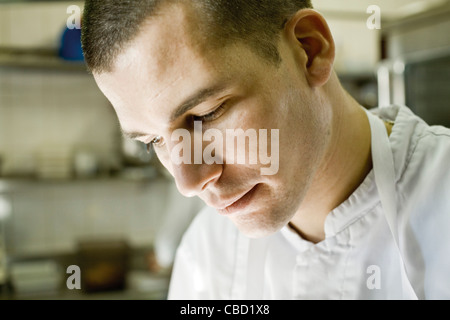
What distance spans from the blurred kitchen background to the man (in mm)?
1732

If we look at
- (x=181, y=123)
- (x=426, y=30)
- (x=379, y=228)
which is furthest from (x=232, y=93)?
(x=426, y=30)

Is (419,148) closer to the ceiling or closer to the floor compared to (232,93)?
closer to the floor

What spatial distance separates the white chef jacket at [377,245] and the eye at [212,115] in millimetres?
332

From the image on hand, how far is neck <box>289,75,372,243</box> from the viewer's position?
2.76ft

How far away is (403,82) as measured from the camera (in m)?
2.55

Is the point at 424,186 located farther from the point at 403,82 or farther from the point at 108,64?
the point at 403,82

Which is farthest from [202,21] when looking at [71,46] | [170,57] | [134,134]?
[71,46]

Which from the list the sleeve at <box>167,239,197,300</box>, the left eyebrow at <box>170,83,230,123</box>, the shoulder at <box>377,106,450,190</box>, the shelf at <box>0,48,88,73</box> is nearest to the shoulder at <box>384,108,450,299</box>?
the shoulder at <box>377,106,450,190</box>

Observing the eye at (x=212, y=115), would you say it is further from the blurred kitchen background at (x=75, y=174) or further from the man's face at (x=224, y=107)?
the blurred kitchen background at (x=75, y=174)

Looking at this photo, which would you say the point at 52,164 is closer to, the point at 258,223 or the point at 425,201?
the point at 258,223

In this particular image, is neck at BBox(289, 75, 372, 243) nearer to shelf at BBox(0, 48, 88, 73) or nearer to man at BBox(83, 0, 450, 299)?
man at BBox(83, 0, 450, 299)

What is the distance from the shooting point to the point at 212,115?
2.19 feet

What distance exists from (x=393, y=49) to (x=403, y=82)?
0.22 meters

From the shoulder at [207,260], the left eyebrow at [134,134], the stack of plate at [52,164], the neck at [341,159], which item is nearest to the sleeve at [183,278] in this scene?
the shoulder at [207,260]
